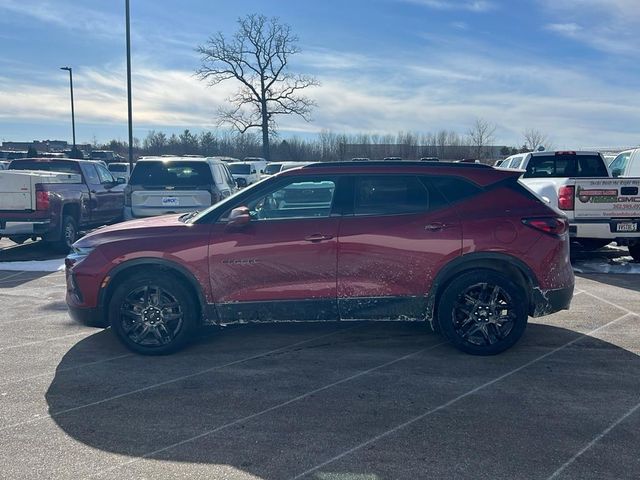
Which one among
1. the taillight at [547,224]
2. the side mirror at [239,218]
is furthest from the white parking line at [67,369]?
the taillight at [547,224]

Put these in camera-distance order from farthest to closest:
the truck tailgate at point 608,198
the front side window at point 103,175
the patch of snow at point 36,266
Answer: the front side window at point 103,175
the patch of snow at point 36,266
the truck tailgate at point 608,198

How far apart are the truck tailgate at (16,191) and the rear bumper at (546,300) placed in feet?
30.8

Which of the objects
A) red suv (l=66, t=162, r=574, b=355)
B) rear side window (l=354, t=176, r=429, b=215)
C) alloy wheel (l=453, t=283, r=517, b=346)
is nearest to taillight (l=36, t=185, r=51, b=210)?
red suv (l=66, t=162, r=574, b=355)

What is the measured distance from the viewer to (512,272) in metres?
5.59

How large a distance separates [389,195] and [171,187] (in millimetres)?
6075

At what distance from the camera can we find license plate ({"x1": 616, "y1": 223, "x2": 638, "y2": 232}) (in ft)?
31.8

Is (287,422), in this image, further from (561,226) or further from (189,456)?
(561,226)

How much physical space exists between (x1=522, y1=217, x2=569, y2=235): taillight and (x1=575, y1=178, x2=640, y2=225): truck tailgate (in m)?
4.75

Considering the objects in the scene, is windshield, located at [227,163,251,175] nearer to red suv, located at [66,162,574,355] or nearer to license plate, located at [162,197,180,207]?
license plate, located at [162,197,180,207]

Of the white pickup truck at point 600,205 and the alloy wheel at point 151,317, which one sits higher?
the white pickup truck at point 600,205

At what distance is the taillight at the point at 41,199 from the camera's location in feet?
36.6

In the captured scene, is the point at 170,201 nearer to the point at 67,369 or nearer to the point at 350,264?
the point at 67,369

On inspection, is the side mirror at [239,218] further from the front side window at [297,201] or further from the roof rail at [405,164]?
the roof rail at [405,164]

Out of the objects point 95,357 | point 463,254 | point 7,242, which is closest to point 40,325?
point 95,357
